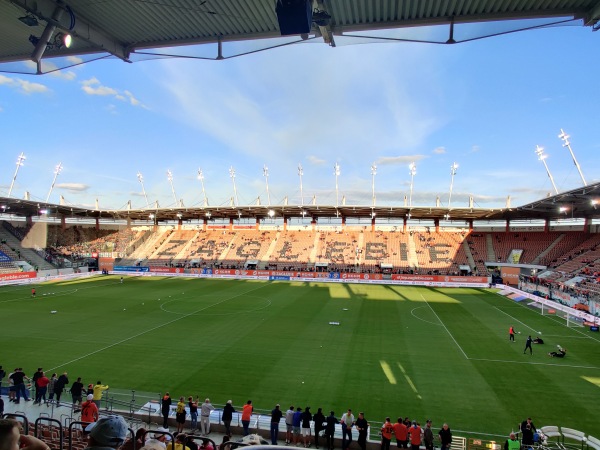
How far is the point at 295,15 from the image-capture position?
5.32m

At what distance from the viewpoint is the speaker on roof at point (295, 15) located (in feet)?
17.1

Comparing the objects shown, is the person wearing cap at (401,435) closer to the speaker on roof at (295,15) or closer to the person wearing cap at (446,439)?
the person wearing cap at (446,439)

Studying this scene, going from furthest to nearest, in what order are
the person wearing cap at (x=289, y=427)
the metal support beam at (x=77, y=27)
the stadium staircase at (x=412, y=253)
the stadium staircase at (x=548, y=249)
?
the stadium staircase at (x=412, y=253)
the stadium staircase at (x=548, y=249)
the person wearing cap at (x=289, y=427)
the metal support beam at (x=77, y=27)

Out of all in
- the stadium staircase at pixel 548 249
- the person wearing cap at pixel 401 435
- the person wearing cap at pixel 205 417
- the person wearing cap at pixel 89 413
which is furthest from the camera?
the stadium staircase at pixel 548 249

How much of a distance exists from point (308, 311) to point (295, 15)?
28204mm

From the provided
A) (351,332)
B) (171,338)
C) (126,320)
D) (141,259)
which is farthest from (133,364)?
Answer: (141,259)

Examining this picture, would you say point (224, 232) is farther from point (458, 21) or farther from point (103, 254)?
point (458, 21)

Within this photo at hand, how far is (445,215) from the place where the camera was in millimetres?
60188

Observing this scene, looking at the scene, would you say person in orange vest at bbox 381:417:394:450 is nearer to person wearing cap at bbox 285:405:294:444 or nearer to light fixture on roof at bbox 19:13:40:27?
person wearing cap at bbox 285:405:294:444

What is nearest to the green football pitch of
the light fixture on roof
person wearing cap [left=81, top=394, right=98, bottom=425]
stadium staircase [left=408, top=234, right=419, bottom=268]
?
person wearing cap [left=81, top=394, right=98, bottom=425]

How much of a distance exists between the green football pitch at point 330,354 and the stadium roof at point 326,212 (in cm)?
1813

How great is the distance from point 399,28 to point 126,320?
2799cm

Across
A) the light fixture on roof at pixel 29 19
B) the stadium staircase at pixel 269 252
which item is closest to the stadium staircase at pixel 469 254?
the stadium staircase at pixel 269 252

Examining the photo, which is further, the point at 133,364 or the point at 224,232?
the point at 224,232
